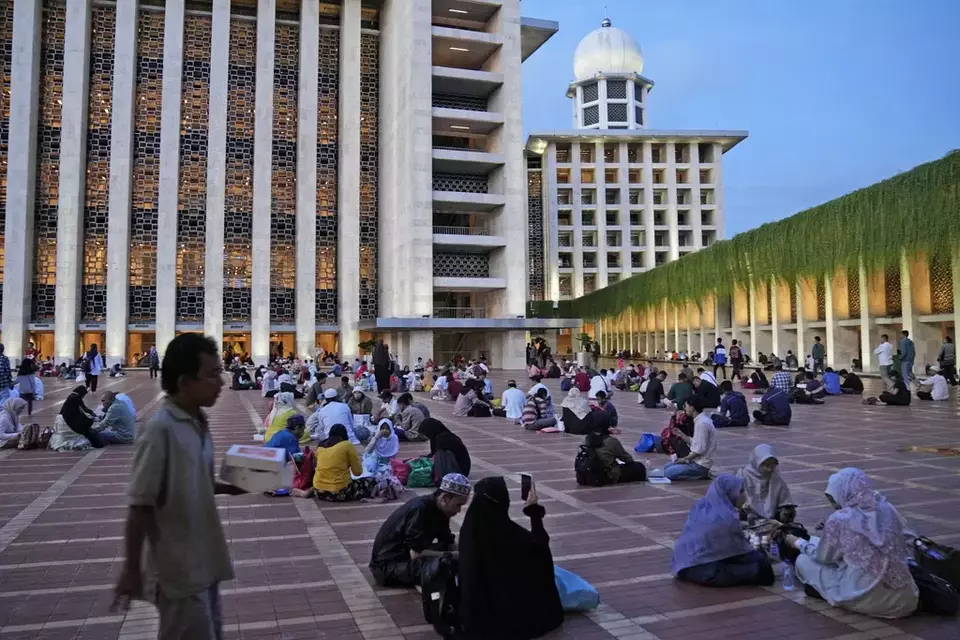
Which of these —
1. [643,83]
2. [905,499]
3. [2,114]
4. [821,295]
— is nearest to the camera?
[905,499]

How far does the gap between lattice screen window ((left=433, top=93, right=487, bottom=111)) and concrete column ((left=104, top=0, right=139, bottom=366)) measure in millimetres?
16058

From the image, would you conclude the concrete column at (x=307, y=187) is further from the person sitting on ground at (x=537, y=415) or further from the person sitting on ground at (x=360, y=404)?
the person sitting on ground at (x=537, y=415)

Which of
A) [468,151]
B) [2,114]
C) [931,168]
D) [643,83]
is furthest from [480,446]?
[643,83]

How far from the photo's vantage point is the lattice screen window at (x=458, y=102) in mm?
38844

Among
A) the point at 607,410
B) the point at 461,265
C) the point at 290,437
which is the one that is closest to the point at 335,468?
the point at 290,437

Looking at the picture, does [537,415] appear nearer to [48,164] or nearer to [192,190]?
[192,190]

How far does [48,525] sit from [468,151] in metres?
32.5

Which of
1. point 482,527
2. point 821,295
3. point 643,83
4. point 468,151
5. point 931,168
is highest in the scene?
point 643,83

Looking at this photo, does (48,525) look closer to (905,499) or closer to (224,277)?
(905,499)

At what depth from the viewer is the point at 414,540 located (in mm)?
4688

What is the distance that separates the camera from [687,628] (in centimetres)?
395

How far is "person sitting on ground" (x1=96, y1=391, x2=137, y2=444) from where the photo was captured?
36.3ft

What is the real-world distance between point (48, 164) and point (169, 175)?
250 inches

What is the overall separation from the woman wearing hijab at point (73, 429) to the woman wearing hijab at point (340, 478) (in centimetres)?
518
